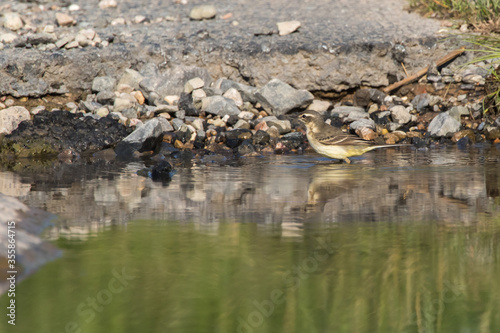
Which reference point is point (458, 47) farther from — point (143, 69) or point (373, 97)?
point (143, 69)

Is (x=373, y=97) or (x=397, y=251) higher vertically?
(x=373, y=97)

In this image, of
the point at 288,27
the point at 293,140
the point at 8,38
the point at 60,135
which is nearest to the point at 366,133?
the point at 293,140

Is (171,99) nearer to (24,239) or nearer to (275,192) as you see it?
(275,192)

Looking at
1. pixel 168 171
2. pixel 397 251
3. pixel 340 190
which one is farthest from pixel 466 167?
pixel 397 251

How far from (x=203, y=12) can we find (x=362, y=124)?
430cm

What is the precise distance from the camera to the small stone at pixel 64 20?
13.6 m

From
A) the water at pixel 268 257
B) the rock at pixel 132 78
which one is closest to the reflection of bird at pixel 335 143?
the water at pixel 268 257

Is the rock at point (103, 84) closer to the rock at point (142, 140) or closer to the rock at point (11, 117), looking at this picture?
the rock at point (11, 117)

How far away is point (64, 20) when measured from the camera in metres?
13.6

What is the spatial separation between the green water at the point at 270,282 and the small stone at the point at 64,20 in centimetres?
909

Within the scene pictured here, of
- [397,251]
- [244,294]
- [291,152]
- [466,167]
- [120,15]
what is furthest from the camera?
[120,15]

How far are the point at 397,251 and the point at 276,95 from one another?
7.58m

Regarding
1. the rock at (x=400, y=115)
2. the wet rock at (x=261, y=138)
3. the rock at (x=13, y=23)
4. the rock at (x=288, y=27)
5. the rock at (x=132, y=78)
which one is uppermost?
the rock at (x=13, y=23)

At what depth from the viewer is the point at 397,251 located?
485cm
